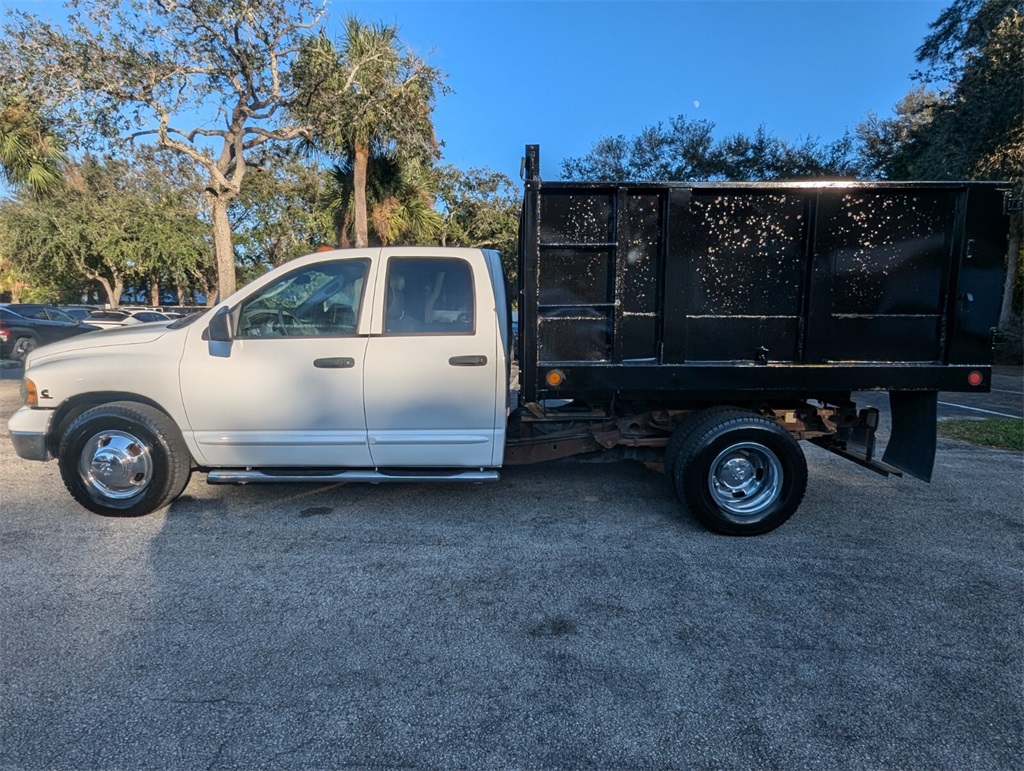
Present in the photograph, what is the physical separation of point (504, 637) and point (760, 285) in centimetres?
286

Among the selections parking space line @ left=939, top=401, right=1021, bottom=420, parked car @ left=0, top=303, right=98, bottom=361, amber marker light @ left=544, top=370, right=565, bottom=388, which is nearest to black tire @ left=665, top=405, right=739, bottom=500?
amber marker light @ left=544, top=370, right=565, bottom=388

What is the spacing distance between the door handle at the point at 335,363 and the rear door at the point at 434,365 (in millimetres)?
138

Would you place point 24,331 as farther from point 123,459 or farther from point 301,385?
point 301,385

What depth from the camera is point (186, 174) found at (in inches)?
985

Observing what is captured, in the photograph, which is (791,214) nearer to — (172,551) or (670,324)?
(670,324)

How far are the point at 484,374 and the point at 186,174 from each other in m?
26.3

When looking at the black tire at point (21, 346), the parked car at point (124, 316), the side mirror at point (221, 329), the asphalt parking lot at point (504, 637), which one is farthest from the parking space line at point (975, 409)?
the black tire at point (21, 346)

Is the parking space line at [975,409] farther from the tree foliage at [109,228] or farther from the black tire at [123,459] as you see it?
the tree foliage at [109,228]

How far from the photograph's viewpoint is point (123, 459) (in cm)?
444

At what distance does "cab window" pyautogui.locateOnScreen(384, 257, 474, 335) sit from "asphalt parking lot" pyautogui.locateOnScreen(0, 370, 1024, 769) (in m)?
1.49

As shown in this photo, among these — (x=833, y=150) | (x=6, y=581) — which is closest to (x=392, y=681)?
(x=6, y=581)

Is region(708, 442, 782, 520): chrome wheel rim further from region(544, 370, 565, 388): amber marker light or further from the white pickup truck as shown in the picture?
region(544, 370, 565, 388): amber marker light

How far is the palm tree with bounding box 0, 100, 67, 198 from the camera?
11750 millimetres

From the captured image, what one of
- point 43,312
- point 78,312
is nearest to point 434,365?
point 43,312
